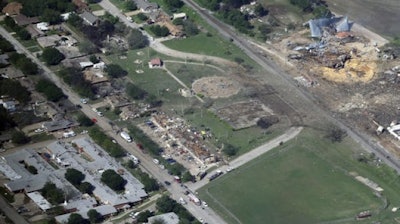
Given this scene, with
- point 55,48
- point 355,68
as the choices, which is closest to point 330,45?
point 355,68

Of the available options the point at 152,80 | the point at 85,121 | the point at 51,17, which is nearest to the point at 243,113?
the point at 152,80

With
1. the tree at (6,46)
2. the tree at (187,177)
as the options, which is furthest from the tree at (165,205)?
the tree at (6,46)

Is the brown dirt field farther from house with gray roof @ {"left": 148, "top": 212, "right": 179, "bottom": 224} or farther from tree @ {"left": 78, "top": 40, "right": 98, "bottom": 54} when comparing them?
house with gray roof @ {"left": 148, "top": 212, "right": 179, "bottom": 224}

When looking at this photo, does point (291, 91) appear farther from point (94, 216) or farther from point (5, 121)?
point (94, 216)

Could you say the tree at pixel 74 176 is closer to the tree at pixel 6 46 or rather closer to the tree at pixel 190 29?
the tree at pixel 6 46

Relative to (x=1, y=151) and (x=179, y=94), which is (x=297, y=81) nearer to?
(x=179, y=94)

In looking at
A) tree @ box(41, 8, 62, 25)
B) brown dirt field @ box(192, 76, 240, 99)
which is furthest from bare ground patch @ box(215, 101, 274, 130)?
tree @ box(41, 8, 62, 25)
